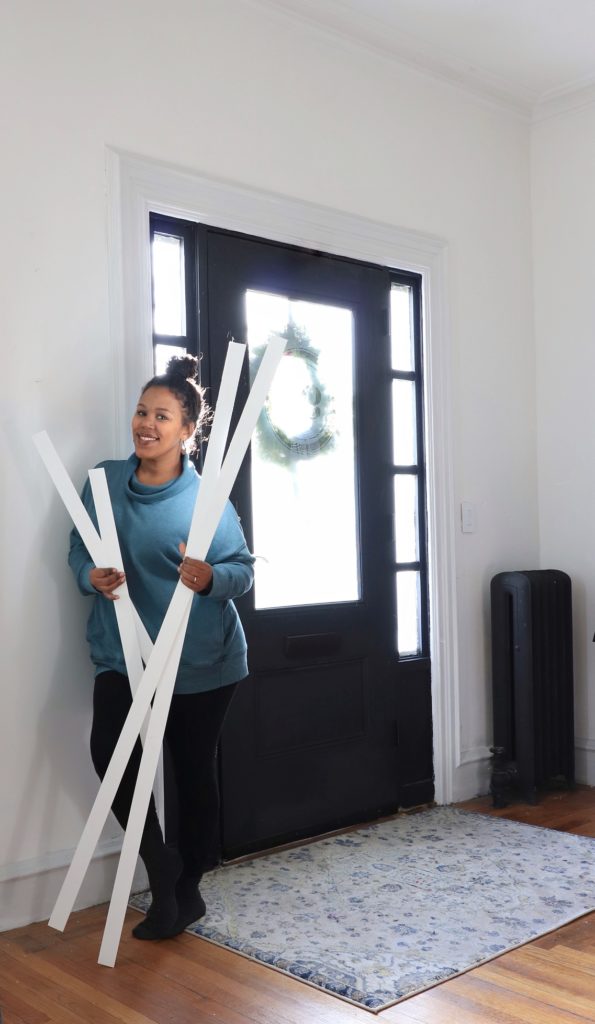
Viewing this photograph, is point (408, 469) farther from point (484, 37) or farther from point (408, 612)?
point (484, 37)

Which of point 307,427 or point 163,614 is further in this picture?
point 307,427

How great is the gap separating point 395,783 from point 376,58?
2771 mm

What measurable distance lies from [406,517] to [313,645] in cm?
72

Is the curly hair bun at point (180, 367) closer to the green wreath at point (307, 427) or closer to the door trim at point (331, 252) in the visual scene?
the door trim at point (331, 252)

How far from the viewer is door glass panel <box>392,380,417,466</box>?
4.00 m

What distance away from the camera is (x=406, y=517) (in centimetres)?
403

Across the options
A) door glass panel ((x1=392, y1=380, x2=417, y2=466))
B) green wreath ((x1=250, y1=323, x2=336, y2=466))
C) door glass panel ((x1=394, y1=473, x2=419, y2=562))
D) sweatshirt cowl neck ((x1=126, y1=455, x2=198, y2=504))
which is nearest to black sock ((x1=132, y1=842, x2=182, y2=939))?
sweatshirt cowl neck ((x1=126, y1=455, x2=198, y2=504))

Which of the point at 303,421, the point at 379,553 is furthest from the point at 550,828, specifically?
the point at 303,421

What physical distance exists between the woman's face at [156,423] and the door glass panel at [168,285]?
49 centimetres

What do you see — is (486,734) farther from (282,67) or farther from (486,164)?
(282,67)

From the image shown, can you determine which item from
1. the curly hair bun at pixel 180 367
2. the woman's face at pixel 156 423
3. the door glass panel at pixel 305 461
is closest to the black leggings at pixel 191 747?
the woman's face at pixel 156 423

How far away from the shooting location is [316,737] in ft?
11.9

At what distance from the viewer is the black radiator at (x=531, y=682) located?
4.04m

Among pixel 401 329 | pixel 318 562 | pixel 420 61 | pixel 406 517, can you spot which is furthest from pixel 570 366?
pixel 318 562
